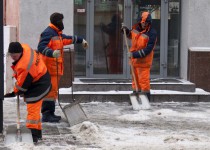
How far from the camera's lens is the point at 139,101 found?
11867 millimetres

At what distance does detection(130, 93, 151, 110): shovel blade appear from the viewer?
11719 mm

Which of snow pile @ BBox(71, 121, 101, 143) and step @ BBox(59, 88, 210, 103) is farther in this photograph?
step @ BBox(59, 88, 210, 103)

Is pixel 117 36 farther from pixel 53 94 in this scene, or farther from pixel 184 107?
pixel 53 94

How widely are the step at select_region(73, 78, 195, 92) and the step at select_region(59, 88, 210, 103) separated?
0.16m

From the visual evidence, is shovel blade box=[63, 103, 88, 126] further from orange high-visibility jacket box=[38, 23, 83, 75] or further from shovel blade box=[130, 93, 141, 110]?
shovel blade box=[130, 93, 141, 110]

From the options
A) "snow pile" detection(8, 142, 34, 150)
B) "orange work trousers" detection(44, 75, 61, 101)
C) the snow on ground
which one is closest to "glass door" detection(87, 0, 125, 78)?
the snow on ground

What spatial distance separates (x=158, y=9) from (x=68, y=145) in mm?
6589

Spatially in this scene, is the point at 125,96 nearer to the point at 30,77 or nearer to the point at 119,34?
the point at 119,34

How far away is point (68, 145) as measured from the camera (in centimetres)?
841

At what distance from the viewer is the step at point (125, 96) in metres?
12.5

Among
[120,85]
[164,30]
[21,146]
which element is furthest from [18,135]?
[164,30]

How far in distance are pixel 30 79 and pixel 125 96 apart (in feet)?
15.0

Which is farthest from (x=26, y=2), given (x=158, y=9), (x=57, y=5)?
(x=158, y=9)

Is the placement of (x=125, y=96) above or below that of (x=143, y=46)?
below
